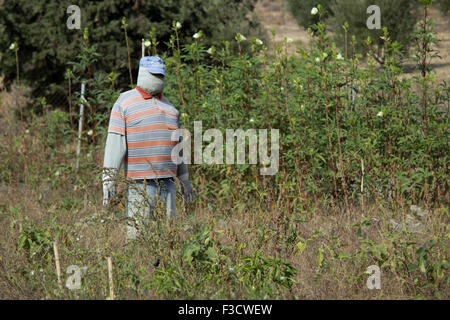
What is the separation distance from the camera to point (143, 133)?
3.69 m

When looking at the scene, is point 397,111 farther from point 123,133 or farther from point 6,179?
point 6,179

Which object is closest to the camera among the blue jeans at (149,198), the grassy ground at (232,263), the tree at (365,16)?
the grassy ground at (232,263)

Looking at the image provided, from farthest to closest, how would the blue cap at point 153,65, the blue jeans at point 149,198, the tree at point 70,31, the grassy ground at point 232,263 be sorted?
1. the tree at point 70,31
2. the blue cap at point 153,65
3. the blue jeans at point 149,198
4. the grassy ground at point 232,263

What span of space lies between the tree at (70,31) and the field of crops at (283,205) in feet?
11.3

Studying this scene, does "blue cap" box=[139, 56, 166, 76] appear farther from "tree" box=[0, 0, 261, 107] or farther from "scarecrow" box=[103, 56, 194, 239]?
"tree" box=[0, 0, 261, 107]

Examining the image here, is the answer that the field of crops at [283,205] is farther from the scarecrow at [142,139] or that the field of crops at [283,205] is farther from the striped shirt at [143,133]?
the striped shirt at [143,133]

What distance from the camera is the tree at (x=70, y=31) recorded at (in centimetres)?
902

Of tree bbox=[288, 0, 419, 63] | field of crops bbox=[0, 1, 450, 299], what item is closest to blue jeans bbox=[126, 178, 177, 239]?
field of crops bbox=[0, 1, 450, 299]

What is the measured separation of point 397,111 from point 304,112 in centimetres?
77

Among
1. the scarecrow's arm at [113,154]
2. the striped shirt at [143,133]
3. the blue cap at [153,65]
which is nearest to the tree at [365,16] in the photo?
the blue cap at [153,65]

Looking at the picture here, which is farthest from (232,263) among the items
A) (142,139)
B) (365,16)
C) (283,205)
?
(365,16)

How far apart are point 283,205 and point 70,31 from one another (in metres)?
6.07

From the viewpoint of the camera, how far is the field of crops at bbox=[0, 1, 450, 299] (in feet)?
10.2
